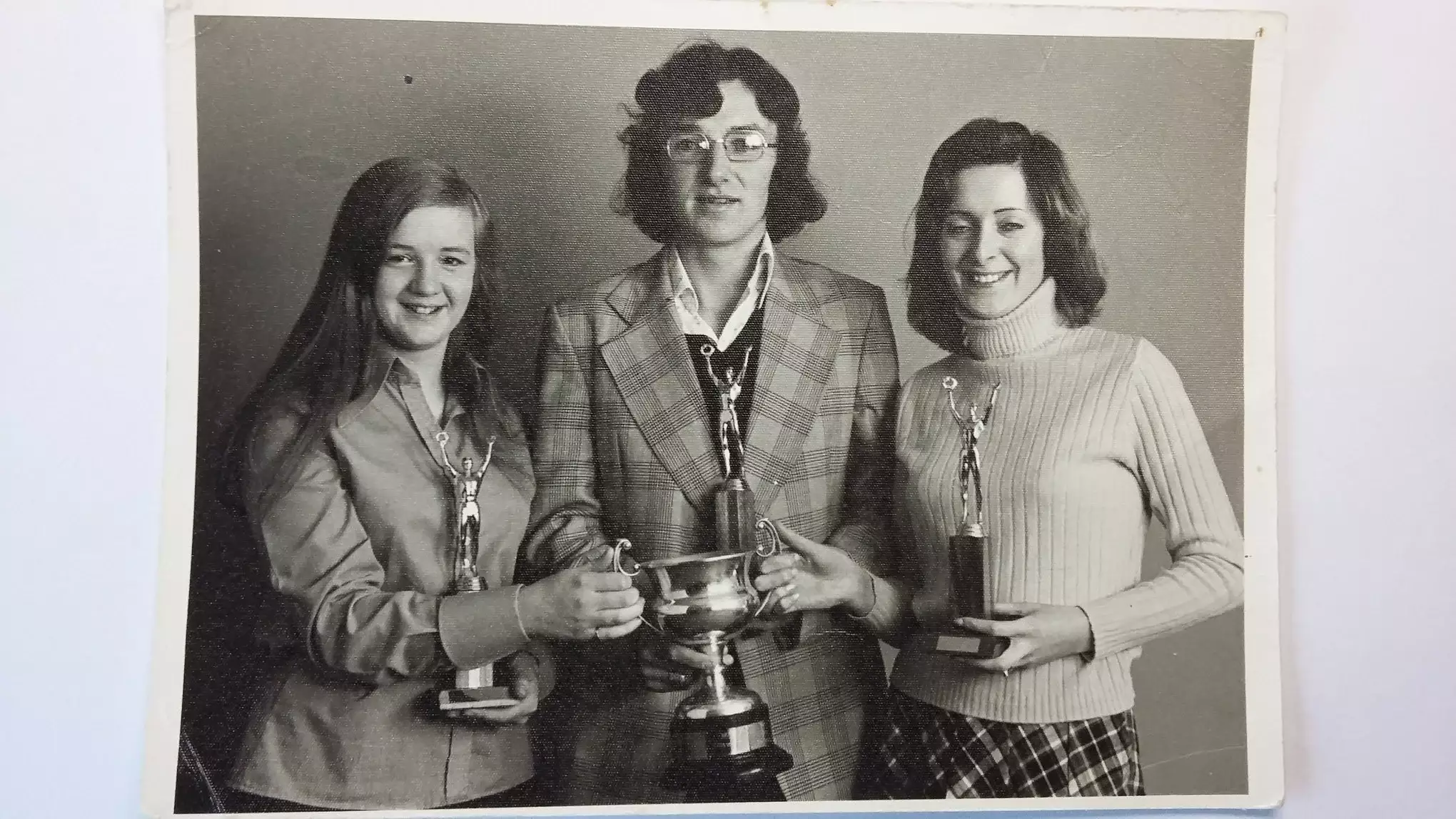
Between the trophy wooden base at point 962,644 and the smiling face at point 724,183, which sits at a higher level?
the smiling face at point 724,183

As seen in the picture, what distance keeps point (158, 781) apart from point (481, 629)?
1.16 ft

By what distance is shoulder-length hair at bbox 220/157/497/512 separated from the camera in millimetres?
1021

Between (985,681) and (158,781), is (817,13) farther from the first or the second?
(158,781)

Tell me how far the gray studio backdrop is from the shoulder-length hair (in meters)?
0.02

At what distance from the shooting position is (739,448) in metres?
1.03

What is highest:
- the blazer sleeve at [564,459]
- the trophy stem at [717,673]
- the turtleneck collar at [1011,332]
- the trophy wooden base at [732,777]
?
the turtleneck collar at [1011,332]

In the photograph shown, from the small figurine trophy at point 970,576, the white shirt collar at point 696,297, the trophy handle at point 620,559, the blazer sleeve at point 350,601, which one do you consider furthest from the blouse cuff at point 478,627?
the small figurine trophy at point 970,576

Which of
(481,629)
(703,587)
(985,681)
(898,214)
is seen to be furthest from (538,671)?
(898,214)

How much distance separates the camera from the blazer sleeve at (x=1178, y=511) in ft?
3.48

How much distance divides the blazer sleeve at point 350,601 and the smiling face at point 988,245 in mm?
554

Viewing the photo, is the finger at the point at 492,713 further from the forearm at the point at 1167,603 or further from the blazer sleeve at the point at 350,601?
the forearm at the point at 1167,603

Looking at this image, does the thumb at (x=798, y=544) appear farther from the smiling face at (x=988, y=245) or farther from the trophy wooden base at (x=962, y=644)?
the smiling face at (x=988, y=245)

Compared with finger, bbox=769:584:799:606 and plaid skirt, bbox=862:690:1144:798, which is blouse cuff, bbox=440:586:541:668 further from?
plaid skirt, bbox=862:690:1144:798

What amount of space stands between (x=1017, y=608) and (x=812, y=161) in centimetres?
50
